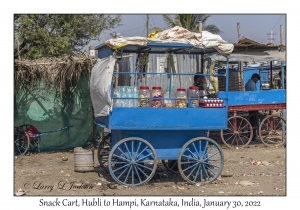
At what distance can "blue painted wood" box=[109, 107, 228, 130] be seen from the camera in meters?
8.09

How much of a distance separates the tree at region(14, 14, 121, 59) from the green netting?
1219 mm

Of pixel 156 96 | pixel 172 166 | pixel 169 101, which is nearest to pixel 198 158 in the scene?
pixel 169 101

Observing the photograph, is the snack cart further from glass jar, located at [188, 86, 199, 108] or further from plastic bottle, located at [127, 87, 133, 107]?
plastic bottle, located at [127, 87, 133, 107]

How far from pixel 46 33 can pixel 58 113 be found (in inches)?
94.8

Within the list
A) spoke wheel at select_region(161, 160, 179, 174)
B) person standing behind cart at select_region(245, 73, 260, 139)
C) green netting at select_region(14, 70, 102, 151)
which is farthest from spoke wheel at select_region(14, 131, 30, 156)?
person standing behind cart at select_region(245, 73, 260, 139)

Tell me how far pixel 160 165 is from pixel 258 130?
17.6ft

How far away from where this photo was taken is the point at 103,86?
8.21m

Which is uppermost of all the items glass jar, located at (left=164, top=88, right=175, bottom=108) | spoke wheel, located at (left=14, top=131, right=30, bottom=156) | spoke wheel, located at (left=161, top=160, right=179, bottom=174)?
glass jar, located at (left=164, top=88, right=175, bottom=108)

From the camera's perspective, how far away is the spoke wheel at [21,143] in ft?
39.3

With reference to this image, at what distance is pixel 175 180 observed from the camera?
9.08m

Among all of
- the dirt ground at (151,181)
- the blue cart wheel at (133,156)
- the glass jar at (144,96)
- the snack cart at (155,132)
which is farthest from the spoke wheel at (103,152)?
the glass jar at (144,96)

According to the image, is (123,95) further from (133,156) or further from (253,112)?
(253,112)

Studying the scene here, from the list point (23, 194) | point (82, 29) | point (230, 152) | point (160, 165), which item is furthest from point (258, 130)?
point (23, 194)

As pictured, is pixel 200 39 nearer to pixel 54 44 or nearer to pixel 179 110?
pixel 179 110
